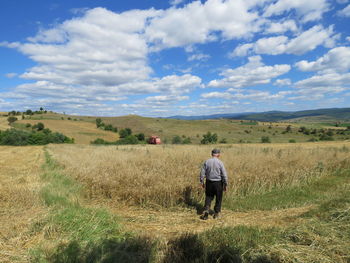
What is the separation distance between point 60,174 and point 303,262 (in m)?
10.8

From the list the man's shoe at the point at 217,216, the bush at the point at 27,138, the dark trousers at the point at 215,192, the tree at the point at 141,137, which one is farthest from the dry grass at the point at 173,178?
the tree at the point at 141,137

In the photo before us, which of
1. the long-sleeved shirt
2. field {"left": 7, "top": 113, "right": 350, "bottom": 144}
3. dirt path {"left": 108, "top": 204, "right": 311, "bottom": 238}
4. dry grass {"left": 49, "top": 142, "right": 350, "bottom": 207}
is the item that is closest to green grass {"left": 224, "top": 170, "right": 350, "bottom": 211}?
dry grass {"left": 49, "top": 142, "right": 350, "bottom": 207}

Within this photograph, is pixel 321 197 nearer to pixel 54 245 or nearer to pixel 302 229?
pixel 302 229

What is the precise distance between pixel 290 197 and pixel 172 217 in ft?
15.5

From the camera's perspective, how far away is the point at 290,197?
862 cm

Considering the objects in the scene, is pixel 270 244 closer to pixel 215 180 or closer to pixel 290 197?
pixel 215 180

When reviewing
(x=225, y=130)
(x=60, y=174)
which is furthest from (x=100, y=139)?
(x=60, y=174)

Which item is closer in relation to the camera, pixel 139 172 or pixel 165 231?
pixel 165 231

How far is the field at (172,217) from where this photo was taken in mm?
4160

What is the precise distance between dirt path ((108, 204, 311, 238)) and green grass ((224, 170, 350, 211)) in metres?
0.52

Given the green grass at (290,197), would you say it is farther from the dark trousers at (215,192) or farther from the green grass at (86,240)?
the green grass at (86,240)

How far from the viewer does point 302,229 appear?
449 cm

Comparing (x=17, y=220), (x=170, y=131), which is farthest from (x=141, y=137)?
(x=17, y=220)

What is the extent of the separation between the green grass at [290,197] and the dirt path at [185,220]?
52cm
